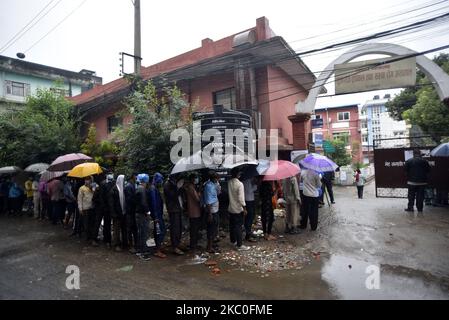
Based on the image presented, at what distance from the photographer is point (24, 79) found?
25.1m

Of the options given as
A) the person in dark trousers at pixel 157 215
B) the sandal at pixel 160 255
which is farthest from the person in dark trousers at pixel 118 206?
the sandal at pixel 160 255

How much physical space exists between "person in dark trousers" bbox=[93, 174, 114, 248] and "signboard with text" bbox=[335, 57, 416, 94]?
902 cm

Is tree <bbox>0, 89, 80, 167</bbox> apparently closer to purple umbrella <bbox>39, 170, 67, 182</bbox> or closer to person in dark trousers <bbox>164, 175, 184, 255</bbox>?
purple umbrella <bbox>39, 170, 67, 182</bbox>

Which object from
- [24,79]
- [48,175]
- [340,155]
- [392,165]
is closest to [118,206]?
[48,175]

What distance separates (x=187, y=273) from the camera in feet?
17.5

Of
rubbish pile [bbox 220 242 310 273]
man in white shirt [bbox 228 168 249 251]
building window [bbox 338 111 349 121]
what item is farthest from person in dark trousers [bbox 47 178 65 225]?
building window [bbox 338 111 349 121]

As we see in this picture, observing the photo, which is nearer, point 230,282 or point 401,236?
point 230,282

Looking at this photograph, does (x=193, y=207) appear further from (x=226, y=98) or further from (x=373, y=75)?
(x=373, y=75)

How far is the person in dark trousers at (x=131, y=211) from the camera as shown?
646 cm

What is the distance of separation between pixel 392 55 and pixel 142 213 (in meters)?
10.1

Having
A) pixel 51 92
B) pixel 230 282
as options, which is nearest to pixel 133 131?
pixel 230 282
